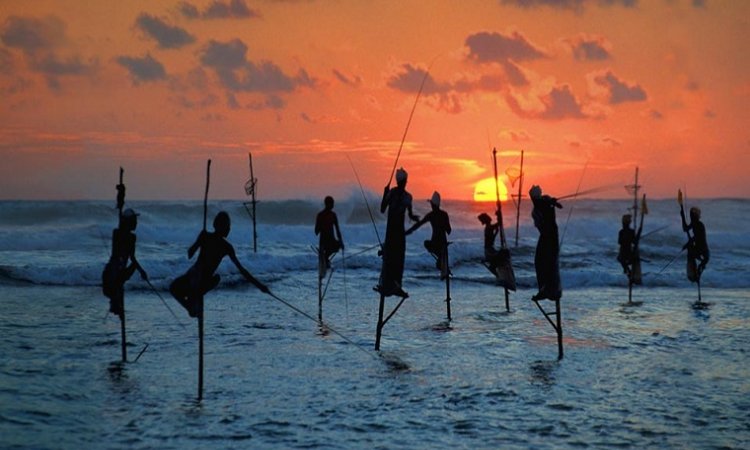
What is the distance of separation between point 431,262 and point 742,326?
1698 centimetres

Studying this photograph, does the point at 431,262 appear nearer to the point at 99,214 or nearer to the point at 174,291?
the point at 174,291

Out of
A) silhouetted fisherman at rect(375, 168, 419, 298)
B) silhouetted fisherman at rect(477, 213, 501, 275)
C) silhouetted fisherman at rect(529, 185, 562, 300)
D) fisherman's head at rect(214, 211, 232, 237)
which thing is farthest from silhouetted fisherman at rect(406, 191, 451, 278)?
fisherman's head at rect(214, 211, 232, 237)

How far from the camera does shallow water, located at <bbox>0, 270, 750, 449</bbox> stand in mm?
8352

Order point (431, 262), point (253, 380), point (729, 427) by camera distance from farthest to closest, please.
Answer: point (431, 262) < point (253, 380) < point (729, 427)

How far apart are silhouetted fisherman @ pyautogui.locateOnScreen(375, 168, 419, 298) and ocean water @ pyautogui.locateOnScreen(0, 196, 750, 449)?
46.2 inches

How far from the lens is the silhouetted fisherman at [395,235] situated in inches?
460

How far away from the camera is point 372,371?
1127 centimetres

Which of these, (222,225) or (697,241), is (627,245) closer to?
(697,241)

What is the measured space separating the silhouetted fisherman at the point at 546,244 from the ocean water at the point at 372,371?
1.14m

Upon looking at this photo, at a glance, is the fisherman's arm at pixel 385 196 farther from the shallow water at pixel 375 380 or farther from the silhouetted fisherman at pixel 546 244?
the shallow water at pixel 375 380

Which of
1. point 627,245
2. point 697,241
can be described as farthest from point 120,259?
point 697,241

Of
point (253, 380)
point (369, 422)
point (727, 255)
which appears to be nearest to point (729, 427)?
point (369, 422)

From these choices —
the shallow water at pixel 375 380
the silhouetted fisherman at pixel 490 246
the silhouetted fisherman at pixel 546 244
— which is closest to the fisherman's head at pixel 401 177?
the silhouetted fisherman at pixel 546 244

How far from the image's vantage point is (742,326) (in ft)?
52.1
